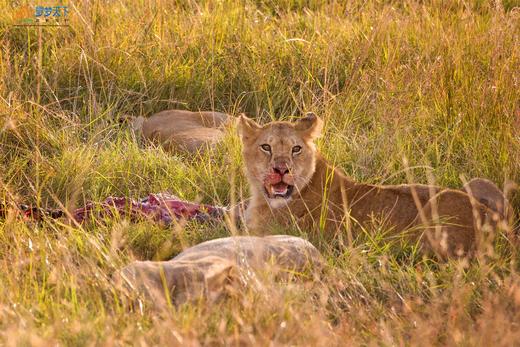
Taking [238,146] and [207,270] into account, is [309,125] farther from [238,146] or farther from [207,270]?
[207,270]

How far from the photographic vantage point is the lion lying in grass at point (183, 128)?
21.8ft

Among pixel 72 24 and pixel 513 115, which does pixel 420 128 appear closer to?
pixel 513 115

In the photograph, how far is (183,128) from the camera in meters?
6.85

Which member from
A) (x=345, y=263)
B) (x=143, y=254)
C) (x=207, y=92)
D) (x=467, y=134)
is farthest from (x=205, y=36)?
(x=345, y=263)

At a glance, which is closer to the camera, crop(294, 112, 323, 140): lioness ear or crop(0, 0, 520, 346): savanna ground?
crop(0, 0, 520, 346): savanna ground

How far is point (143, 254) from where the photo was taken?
4.84m

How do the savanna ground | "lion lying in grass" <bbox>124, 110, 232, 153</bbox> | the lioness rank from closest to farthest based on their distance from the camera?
the savanna ground → the lioness → "lion lying in grass" <bbox>124, 110, 232, 153</bbox>

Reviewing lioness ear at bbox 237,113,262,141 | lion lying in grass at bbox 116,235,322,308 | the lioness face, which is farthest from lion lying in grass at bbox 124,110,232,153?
lion lying in grass at bbox 116,235,322,308

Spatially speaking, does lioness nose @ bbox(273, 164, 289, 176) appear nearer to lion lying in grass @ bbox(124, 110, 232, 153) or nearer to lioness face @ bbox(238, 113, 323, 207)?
lioness face @ bbox(238, 113, 323, 207)

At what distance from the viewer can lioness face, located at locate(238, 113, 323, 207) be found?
536 centimetres

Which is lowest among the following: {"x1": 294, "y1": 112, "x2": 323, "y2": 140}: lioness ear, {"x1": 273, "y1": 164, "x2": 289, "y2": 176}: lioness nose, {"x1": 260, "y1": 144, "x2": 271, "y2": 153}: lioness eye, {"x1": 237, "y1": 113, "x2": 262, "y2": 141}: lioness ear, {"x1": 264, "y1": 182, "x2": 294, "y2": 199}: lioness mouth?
{"x1": 264, "y1": 182, "x2": 294, "y2": 199}: lioness mouth

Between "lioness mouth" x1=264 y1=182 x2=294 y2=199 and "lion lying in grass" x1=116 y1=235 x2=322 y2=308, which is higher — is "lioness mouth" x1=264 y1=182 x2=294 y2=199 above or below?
below

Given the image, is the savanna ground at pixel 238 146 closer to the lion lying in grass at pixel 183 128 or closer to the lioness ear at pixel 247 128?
the lion lying in grass at pixel 183 128

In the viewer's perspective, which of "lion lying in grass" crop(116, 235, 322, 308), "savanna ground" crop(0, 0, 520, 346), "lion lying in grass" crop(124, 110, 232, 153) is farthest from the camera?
"lion lying in grass" crop(124, 110, 232, 153)
